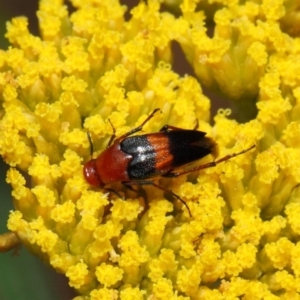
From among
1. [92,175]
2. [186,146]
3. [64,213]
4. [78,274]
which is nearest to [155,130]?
[186,146]

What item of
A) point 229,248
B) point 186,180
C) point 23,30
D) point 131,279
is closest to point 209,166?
point 186,180

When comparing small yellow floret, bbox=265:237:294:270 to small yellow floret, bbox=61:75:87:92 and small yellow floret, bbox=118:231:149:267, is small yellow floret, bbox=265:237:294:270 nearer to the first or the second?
small yellow floret, bbox=118:231:149:267

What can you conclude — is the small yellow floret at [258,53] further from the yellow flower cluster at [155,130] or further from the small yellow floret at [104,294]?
the small yellow floret at [104,294]

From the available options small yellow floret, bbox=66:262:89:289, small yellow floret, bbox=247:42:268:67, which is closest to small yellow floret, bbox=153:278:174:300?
small yellow floret, bbox=66:262:89:289

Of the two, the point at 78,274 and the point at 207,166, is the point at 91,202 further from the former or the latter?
the point at 207,166

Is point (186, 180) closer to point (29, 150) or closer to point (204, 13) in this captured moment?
point (29, 150)

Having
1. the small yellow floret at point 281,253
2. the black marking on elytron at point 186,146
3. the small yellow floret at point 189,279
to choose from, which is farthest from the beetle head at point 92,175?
the small yellow floret at point 281,253

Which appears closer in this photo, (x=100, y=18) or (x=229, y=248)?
(x=229, y=248)
